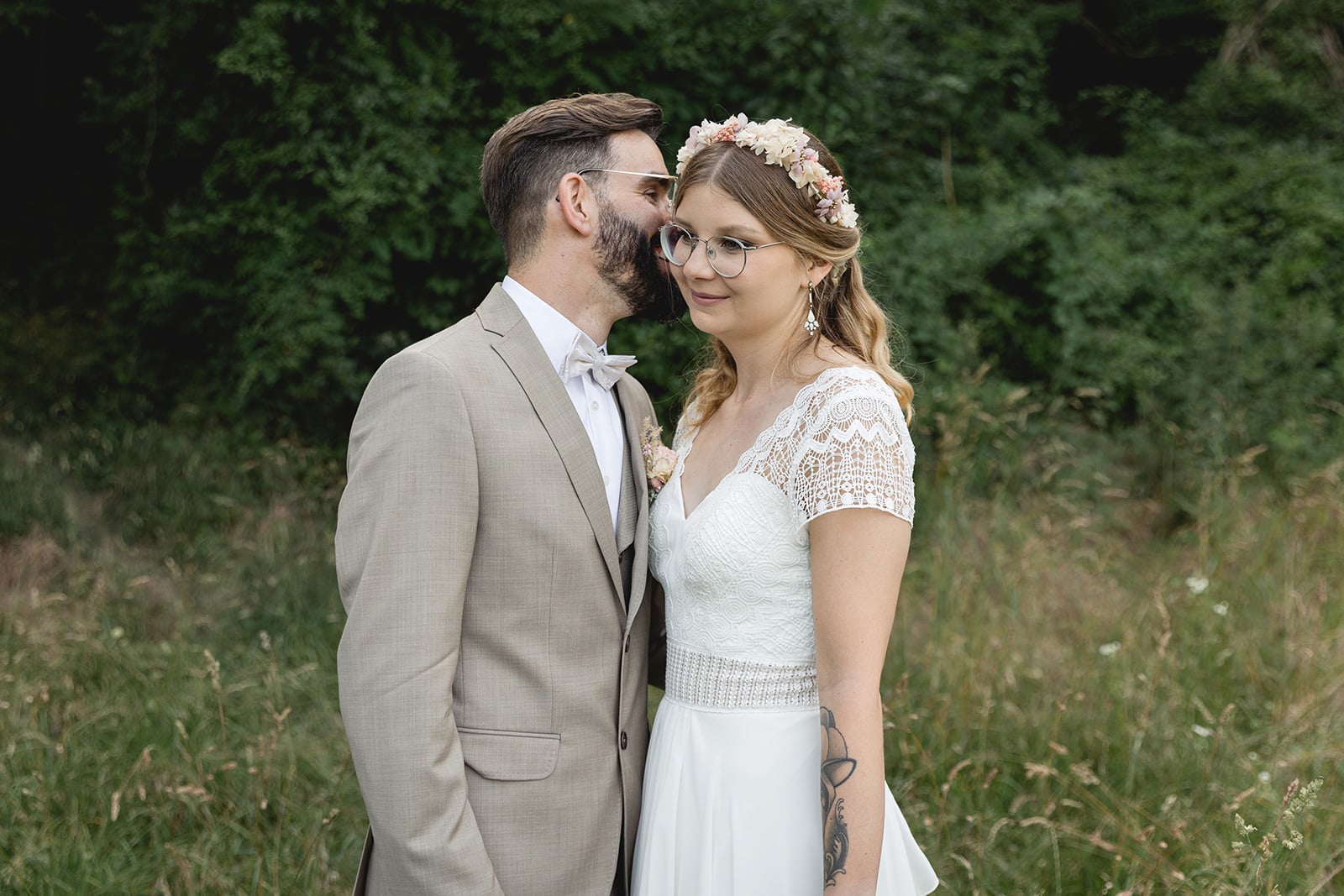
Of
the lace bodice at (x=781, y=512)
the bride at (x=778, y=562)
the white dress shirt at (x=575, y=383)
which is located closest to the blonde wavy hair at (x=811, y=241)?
the bride at (x=778, y=562)

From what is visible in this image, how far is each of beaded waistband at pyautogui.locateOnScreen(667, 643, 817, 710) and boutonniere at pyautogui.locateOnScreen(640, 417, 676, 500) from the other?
38 cm

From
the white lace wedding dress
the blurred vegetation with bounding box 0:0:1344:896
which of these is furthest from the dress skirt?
the blurred vegetation with bounding box 0:0:1344:896

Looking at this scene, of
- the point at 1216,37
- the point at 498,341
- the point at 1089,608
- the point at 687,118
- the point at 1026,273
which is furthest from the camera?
the point at 1216,37

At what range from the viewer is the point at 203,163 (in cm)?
633

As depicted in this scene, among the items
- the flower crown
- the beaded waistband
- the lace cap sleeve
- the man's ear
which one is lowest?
the beaded waistband

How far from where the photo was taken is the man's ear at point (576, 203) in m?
2.32

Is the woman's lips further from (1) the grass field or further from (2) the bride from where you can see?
(1) the grass field

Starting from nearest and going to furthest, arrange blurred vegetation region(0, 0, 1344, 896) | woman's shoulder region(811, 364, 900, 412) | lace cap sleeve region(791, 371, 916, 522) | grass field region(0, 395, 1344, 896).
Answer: lace cap sleeve region(791, 371, 916, 522) → woman's shoulder region(811, 364, 900, 412) → grass field region(0, 395, 1344, 896) → blurred vegetation region(0, 0, 1344, 896)

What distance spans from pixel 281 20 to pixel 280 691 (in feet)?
10.7

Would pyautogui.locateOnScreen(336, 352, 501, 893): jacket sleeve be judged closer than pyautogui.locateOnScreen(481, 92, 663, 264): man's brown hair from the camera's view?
Yes

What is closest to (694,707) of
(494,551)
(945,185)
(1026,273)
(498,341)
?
(494,551)

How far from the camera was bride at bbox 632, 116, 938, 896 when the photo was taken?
6.66ft

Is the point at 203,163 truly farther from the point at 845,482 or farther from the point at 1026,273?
the point at 845,482

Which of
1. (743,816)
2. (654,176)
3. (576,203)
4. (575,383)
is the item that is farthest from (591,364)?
(743,816)
